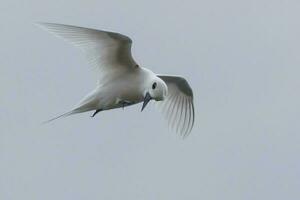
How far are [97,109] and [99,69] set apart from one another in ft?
3.49

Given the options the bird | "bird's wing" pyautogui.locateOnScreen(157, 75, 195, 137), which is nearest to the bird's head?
the bird

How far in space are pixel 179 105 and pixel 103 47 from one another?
12.3 ft

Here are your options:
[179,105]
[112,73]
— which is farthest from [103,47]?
[179,105]

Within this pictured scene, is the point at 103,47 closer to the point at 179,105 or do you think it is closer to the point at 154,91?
the point at 154,91

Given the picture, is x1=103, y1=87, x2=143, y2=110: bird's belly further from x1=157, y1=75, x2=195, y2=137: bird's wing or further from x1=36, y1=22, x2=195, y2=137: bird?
x1=157, y1=75, x2=195, y2=137: bird's wing

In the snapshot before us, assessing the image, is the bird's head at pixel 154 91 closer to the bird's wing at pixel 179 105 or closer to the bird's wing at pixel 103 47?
the bird's wing at pixel 103 47

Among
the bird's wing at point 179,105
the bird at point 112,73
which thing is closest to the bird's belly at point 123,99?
the bird at point 112,73

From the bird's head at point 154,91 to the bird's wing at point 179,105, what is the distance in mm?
3192

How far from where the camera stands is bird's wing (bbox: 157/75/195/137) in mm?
37938

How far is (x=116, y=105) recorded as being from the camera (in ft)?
115

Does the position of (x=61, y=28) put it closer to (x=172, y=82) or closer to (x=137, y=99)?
(x=137, y=99)

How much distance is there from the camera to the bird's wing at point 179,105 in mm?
37938

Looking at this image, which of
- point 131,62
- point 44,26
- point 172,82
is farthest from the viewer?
point 172,82

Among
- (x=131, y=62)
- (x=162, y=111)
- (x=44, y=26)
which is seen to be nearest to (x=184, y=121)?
(x=162, y=111)
